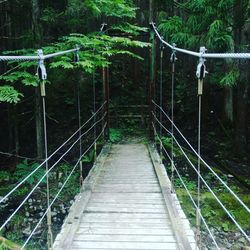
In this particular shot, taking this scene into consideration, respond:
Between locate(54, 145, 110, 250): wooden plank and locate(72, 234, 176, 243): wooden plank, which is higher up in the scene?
locate(54, 145, 110, 250): wooden plank

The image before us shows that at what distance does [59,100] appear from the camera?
30.7 feet

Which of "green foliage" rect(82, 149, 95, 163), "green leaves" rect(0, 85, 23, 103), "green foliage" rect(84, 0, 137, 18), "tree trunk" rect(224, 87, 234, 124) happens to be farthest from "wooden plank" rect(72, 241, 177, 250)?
"tree trunk" rect(224, 87, 234, 124)

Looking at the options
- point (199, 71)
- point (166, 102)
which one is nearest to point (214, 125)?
point (166, 102)

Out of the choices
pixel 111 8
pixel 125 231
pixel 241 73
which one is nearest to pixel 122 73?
pixel 241 73

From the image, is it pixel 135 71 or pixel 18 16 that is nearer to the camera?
pixel 18 16

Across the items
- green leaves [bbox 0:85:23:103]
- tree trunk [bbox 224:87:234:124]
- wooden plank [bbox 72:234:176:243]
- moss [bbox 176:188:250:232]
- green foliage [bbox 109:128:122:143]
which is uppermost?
green leaves [bbox 0:85:23:103]

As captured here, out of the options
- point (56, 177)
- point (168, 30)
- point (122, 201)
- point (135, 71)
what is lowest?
point (56, 177)

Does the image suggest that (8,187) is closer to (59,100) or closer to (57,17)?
(57,17)

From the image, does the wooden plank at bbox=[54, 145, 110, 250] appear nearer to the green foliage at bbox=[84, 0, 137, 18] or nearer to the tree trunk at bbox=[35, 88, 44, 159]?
the tree trunk at bbox=[35, 88, 44, 159]

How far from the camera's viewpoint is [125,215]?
348 centimetres

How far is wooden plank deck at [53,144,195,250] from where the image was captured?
9.56 ft

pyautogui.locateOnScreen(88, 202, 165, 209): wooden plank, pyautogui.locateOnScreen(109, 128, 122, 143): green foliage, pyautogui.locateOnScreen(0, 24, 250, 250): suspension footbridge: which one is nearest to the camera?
pyautogui.locateOnScreen(0, 24, 250, 250): suspension footbridge

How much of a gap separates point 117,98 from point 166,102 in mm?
1324

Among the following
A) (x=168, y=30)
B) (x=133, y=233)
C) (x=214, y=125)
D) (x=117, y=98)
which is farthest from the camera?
(x=117, y=98)
